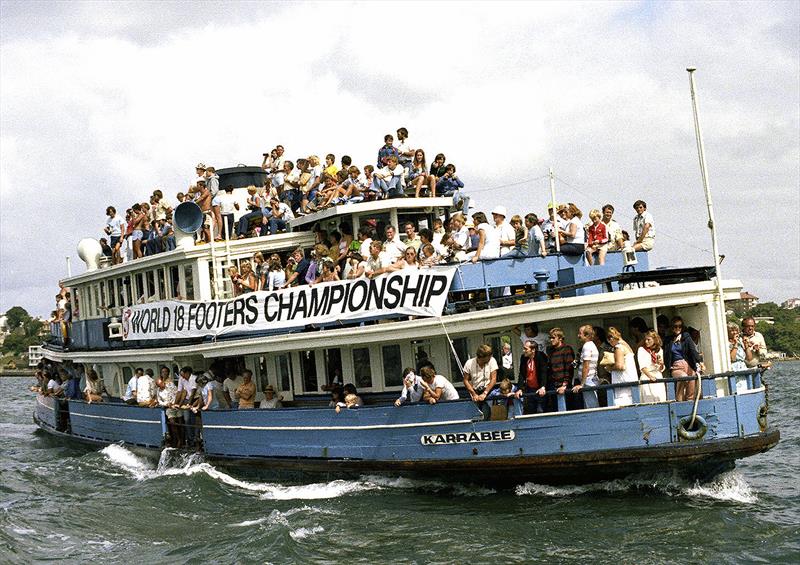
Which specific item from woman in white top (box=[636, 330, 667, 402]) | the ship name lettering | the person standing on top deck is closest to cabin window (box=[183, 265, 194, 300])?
the ship name lettering

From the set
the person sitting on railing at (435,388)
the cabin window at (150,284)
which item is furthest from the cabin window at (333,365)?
the cabin window at (150,284)

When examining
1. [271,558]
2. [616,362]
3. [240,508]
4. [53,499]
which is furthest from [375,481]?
[53,499]

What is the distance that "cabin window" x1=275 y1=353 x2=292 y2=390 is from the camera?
19.6 m

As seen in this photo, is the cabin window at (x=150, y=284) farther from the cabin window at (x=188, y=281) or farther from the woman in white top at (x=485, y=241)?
the woman in white top at (x=485, y=241)

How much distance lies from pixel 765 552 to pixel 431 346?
21.7 feet

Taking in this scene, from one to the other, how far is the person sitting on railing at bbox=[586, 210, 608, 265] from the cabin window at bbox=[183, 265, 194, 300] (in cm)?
892

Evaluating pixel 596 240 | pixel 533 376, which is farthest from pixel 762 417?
pixel 596 240

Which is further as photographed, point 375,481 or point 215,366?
point 215,366

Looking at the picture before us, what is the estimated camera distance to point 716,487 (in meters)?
15.3

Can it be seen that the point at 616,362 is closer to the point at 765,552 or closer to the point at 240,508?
the point at 765,552

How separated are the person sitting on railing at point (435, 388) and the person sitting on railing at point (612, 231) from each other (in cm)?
387

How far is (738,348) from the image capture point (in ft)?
53.6

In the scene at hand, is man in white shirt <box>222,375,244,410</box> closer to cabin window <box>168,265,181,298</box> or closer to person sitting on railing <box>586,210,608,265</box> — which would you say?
cabin window <box>168,265,181,298</box>

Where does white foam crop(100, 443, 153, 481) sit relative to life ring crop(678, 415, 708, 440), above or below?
below
